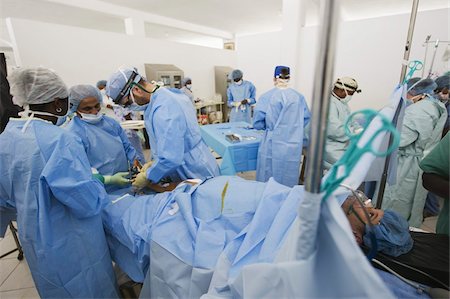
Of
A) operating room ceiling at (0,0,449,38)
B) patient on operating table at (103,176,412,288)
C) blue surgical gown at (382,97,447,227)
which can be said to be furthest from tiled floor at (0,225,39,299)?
operating room ceiling at (0,0,449,38)

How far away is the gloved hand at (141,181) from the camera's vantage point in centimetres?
151

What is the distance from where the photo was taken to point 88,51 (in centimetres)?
380

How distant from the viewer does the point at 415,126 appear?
1.83m

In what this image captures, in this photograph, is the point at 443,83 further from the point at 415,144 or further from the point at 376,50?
the point at 376,50

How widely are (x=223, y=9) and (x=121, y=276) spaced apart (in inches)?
188

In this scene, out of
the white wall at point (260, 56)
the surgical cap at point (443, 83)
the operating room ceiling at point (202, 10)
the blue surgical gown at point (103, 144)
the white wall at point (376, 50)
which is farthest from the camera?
the white wall at point (260, 56)

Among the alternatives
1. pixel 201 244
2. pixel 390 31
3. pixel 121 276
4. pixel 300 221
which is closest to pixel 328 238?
pixel 300 221

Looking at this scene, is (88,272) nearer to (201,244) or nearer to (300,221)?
(201,244)

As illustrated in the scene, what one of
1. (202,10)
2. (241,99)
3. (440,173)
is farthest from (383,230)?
(202,10)

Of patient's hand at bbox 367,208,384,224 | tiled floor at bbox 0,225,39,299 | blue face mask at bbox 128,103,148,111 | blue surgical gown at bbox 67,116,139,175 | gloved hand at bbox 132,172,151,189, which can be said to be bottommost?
tiled floor at bbox 0,225,39,299

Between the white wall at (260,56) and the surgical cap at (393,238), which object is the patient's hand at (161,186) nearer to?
the surgical cap at (393,238)

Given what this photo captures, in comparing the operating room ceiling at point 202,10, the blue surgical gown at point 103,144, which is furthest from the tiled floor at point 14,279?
the operating room ceiling at point 202,10

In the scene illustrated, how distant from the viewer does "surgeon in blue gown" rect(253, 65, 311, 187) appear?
226cm

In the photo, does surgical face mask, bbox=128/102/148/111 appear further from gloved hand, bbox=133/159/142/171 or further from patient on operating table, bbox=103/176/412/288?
patient on operating table, bbox=103/176/412/288
